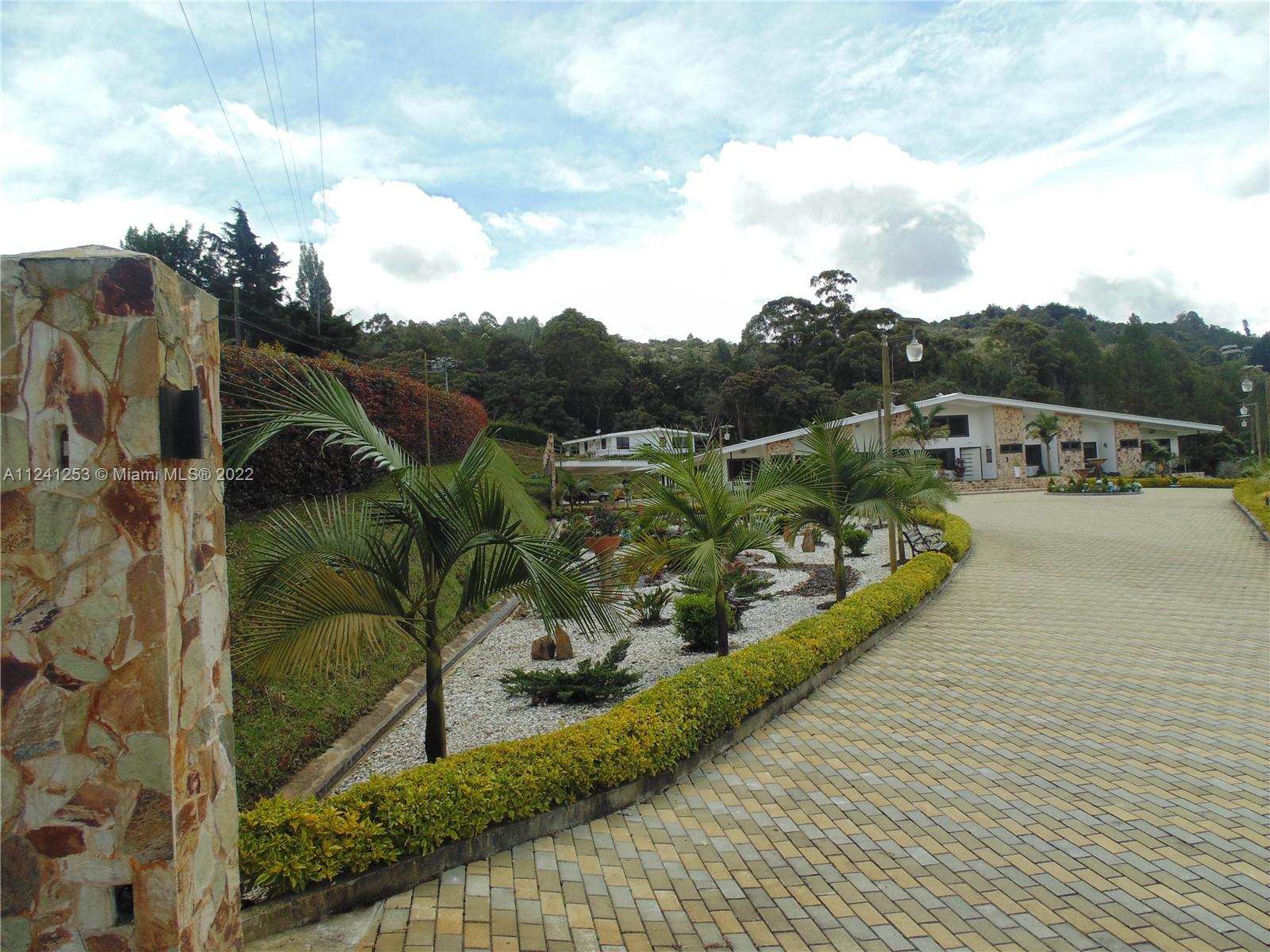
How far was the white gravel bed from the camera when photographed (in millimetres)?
6004

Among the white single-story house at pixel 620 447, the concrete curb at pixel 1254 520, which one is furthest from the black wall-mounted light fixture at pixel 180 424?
the concrete curb at pixel 1254 520

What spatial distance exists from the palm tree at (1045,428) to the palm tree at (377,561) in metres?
32.9

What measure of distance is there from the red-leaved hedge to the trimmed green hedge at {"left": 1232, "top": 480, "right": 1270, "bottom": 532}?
54.7 ft

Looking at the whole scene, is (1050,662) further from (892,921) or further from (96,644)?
(96,644)

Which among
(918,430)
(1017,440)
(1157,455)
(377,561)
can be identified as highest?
(918,430)

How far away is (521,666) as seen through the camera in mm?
8344

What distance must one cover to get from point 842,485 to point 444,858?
22.7 ft

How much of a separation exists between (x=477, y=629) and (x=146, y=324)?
8355mm

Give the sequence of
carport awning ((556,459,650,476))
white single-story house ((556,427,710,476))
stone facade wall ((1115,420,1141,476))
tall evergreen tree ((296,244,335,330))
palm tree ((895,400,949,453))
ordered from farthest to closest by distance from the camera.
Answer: tall evergreen tree ((296,244,335,330)) → stone facade wall ((1115,420,1141,476)) → carport awning ((556,459,650,476)) → palm tree ((895,400,949,453)) → white single-story house ((556,427,710,476))

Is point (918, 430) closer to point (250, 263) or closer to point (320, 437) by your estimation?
point (320, 437)

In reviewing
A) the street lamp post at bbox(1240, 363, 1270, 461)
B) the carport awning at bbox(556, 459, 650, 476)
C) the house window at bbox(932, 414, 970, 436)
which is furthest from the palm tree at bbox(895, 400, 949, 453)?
the carport awning at bbox(556, 459, 650, 476)

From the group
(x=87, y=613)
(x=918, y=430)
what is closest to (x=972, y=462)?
(x=918, y=430)

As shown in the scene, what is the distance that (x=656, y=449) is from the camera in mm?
7164

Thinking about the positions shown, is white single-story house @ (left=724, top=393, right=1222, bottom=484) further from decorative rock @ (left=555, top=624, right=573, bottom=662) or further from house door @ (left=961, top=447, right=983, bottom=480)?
decorative rock @ (left=555, top=624, right=573, bottom=662)
